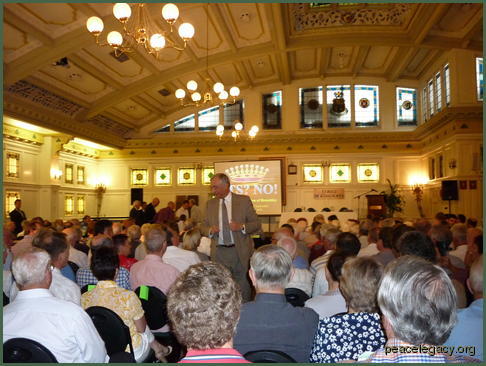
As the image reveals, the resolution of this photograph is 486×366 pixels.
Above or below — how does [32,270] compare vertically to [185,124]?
below

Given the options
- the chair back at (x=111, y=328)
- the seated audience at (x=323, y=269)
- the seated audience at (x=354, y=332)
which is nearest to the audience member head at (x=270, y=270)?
the seated audience at (x=354, y=332)

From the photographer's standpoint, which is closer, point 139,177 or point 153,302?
point 153,302

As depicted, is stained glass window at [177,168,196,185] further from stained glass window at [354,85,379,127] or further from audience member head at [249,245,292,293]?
audience member head at [249,245,292,293]

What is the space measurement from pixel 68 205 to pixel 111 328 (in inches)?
506

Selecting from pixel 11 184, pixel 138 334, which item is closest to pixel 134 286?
pixel 138 334

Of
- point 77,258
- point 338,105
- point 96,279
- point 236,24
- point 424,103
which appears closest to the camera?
point 96,279

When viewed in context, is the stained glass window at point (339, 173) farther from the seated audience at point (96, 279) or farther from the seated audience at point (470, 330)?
the seated audience at point (470, 330)

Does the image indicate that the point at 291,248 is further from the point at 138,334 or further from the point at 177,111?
the point at 177,111

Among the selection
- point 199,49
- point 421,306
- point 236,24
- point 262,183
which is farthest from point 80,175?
point 421,306

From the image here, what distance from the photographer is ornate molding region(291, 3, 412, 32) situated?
10.7 metres

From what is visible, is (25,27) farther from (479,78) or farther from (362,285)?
(479,78)

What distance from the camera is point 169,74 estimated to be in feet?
40.7

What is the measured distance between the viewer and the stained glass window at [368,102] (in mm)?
15859

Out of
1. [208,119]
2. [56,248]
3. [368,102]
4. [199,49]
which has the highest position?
[199,49]
